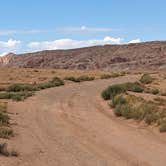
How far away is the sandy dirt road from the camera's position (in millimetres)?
14766

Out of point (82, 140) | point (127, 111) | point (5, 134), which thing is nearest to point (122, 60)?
point (127, 111)

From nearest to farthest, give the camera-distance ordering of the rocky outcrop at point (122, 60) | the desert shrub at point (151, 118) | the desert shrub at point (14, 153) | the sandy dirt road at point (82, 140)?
the sandy dirt road at point (82, 140) → the desert shrub at point (14, 153) → the desert shrub at point (151, 118) → the rocky outcrop at point (122, 60)

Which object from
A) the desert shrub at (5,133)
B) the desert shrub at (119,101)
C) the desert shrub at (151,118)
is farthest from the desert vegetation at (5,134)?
the desert shrub at (119,101)

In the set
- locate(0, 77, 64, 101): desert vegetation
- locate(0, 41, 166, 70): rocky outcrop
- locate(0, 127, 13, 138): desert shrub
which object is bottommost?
locate(0, 41, 166, 70): rocky outcrop

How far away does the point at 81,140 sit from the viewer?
724 inches

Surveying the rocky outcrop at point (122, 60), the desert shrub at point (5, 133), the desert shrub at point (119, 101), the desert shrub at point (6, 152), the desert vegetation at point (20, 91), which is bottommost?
the rocky outcrop at point (122, 60)

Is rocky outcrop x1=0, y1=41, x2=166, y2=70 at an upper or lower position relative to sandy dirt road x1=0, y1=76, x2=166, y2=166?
lower

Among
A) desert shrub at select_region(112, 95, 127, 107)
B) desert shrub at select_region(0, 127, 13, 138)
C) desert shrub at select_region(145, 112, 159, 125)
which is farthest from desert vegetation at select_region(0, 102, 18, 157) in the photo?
desert shrub at select_region(112, 95, 127, 107)

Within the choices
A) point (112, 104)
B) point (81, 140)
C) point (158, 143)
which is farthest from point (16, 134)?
point (112, 104)

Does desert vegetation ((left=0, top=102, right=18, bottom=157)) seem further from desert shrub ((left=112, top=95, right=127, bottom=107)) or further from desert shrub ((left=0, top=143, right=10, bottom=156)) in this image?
desert shrub ((left=112, top=95, right=127, bottom=107))

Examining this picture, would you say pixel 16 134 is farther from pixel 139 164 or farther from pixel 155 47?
pixel 155 47

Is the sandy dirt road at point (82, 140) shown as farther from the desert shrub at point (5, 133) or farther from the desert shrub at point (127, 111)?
the desert shrub at point (127, 111)

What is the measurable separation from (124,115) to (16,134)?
8.39 meters

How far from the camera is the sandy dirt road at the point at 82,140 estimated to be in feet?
48.4
